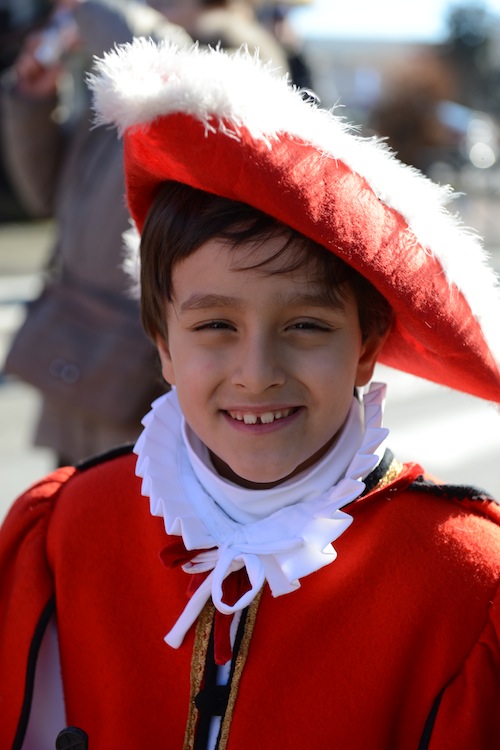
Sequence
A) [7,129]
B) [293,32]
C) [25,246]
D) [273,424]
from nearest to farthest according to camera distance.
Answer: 1. [273,424]
2. [7,129]
3. [293,32]
4. [25,246]

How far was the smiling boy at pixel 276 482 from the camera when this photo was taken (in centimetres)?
154

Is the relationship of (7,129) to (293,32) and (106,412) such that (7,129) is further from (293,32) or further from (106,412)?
(293,32)

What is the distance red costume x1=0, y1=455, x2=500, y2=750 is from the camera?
5.23 ft

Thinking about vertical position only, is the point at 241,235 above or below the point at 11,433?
below

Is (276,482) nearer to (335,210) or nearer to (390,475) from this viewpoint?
(390,475)

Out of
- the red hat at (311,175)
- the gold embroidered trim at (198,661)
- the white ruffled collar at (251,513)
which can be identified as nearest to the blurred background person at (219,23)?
the red hat at (311,175)

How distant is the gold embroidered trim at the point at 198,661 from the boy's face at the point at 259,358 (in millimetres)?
236

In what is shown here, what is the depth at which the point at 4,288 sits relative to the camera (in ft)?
35.8

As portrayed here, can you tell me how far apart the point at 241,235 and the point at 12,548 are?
72 centimetres

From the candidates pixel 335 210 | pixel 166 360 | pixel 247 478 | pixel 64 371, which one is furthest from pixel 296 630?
pixel 64 371

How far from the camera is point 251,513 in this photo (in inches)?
68.2

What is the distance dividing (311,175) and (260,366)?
0.29 m

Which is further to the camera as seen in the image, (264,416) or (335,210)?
(264,416)

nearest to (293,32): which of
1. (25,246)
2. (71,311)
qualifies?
(71,311)
